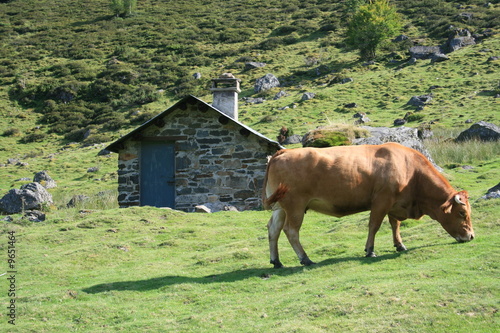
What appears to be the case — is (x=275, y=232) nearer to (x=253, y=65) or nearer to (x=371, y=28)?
(x=371, y=28)

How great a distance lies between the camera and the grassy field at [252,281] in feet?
26.6

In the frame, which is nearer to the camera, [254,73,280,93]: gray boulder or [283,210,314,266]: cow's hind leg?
[283,210,314,266]: cow's hind leg

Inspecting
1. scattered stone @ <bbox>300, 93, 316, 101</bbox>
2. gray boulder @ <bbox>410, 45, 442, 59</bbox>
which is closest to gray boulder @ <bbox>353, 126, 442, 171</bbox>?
scattered stone @ <bbox>300, 93, 316, 101</bbox>

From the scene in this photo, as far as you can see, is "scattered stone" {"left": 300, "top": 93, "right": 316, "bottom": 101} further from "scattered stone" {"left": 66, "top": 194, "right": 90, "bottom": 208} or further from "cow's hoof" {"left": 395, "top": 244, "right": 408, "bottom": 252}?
"cow's hoof" {"left": 395, "top": 244, "right": 408, "bottom": 252}

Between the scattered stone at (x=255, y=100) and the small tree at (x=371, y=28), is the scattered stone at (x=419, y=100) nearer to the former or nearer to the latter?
the scattered stone at (x=255, y=100)

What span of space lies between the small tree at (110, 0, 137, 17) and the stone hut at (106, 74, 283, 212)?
214 feet

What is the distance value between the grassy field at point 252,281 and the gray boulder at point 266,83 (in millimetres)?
34303

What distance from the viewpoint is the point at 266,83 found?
50.7 metres

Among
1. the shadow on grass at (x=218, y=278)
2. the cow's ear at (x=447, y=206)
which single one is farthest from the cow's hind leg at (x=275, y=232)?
the cow's ear at (x=447, y=206)

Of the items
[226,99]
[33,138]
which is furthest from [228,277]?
[33,138]

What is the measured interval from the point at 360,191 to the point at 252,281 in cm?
263

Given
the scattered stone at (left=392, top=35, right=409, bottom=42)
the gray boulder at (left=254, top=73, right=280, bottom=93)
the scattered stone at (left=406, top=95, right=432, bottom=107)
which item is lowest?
the scattered stone at (left=406, top=95, right=432, bottom=107)

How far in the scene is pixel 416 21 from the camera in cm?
6419

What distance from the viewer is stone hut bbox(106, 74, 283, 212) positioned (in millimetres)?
22234
